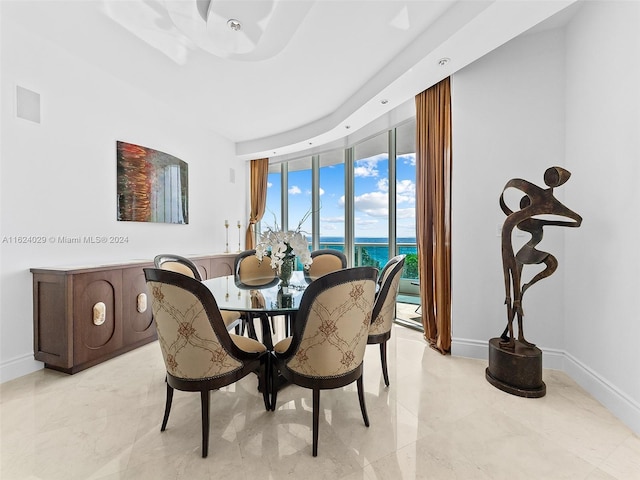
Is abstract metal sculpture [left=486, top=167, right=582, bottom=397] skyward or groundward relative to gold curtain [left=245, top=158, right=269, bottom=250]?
groundward

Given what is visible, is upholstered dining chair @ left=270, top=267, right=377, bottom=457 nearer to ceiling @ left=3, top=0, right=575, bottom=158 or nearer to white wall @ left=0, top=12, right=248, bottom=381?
ceiling @ left=3, top=0, right=575, bottom=158

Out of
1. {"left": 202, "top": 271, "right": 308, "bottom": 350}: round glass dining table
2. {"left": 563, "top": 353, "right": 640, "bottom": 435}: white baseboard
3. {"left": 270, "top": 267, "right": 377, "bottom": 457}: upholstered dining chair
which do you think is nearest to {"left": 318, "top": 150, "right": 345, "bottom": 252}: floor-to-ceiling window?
{"left": 202, "top": 271, "right": 308, "bottom": 350}: round glass dining table

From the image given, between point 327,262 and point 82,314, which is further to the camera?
point 327,262

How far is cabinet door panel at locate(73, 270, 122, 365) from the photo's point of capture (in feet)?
7.93

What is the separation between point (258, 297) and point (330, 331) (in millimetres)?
675

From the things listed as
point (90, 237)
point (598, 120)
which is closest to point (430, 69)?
point (598, 120)

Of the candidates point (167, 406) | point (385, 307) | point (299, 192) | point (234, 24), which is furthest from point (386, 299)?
point (299, 192)

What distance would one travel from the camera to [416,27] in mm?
2309

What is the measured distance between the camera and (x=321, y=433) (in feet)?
5.50

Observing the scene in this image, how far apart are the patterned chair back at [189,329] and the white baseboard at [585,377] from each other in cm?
229

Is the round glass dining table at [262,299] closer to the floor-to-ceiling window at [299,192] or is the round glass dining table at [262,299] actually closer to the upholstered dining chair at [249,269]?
the upholstered dining chair at [249,269]

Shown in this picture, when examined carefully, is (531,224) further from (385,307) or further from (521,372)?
(385,307)

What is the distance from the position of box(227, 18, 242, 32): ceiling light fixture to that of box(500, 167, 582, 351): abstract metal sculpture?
226 centimetres

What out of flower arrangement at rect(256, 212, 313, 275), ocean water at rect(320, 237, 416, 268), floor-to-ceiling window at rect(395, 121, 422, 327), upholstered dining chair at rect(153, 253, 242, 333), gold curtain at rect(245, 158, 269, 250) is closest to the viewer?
flower arrangement at rect(256, 212, 313, 275)
